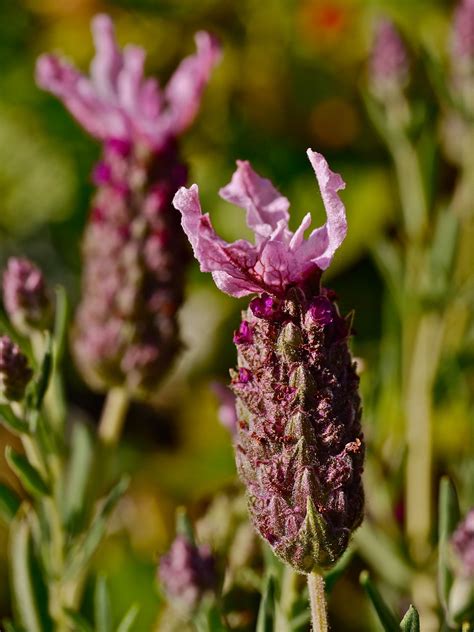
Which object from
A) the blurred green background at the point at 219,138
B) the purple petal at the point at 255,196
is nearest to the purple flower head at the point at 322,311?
the purple petal at the point at 255,196

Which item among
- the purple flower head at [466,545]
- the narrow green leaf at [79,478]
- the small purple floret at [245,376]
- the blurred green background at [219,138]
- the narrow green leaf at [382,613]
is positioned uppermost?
the small purple floret at [245,376]

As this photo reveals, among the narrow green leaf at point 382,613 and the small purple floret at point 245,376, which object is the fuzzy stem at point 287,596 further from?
the small purple floret at point 245,376

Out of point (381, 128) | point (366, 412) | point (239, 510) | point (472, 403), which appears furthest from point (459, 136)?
point (239, 510)

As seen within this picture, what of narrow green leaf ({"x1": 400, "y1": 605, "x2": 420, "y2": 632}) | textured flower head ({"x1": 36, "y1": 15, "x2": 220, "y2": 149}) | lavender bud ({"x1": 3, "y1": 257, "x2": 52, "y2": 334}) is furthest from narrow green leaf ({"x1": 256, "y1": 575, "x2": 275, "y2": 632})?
textured flower head ({"x1": 36, "y1": 15, "x2": 220, "y2": 149})

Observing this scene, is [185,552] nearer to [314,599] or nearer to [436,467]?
[314,599]

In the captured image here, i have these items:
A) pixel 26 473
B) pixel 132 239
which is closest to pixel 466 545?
pixel 26 473

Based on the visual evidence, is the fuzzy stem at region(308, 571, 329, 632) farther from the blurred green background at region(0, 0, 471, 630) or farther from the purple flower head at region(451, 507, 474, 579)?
the blurred green background at region(0, 0, 471, 630)

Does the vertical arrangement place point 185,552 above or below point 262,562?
above
